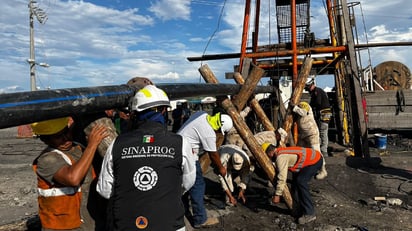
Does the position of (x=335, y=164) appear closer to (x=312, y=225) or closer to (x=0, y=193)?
(x=312, y=225)

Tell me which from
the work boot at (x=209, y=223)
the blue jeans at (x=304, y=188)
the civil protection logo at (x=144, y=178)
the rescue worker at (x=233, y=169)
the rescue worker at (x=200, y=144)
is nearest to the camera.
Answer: the civil protection logo at (x=144, y=178)

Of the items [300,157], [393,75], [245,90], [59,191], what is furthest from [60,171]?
[393,75]

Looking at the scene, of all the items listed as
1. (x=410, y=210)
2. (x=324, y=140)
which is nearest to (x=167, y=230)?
(x=410, y=210)

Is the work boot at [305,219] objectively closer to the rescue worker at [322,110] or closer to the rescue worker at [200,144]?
the rescue worker at [200,144]

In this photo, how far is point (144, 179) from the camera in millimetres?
2326

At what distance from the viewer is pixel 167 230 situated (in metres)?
2.41

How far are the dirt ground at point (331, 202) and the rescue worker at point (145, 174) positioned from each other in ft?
7.71

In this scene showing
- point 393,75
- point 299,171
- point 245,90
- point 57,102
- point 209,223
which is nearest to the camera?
point 57,102

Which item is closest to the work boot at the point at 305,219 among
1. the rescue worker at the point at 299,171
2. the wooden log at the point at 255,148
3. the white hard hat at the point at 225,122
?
the rescue worker at the point at 299,171

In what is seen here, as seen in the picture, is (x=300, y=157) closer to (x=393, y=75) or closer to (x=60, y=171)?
(x=60, y=171)

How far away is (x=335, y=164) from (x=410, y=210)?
8.75 feet

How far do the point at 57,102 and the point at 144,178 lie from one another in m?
0.73

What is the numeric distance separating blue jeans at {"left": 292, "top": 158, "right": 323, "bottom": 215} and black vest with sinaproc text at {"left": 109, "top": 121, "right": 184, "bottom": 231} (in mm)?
3423

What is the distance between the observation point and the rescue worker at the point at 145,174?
7.64 ft
